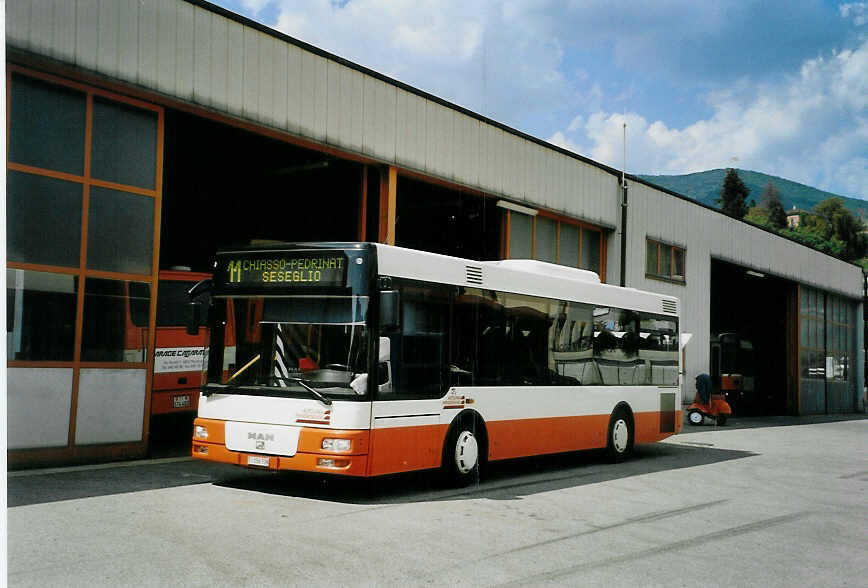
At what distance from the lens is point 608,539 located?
823 centimetres

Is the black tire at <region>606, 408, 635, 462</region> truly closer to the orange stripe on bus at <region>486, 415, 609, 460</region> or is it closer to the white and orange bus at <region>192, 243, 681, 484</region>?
the orange stripe on bus at <region>486, 415, 609, 460</region>

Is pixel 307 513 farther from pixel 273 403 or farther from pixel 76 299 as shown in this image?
pixel 76 299

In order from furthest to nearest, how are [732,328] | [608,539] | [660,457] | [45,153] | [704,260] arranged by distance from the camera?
[732,328]
[704,260]
[660,457]
[45,153]
[608,539]

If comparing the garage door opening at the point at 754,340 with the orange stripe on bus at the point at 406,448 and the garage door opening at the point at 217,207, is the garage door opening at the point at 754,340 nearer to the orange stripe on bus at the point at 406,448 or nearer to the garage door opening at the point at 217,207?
the garage door opening at the point at 217,207

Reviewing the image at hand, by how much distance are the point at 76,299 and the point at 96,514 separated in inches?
169

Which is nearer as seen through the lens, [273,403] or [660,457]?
[273,403]

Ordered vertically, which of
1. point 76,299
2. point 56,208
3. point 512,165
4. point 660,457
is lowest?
point 660,457

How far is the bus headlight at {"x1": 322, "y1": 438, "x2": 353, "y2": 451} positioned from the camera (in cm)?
941

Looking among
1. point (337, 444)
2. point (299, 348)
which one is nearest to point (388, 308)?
point (299, 348)

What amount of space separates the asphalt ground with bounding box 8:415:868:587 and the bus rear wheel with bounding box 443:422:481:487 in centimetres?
22

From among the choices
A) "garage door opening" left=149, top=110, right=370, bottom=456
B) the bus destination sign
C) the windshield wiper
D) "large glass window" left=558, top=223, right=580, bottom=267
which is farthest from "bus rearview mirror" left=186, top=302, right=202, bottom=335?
"large glass window" left=558, top=223, right=580, bottom=267

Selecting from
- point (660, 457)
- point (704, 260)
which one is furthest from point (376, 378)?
point (704, 260)

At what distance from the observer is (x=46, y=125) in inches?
454

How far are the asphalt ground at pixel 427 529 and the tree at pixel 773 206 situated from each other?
141 meters
